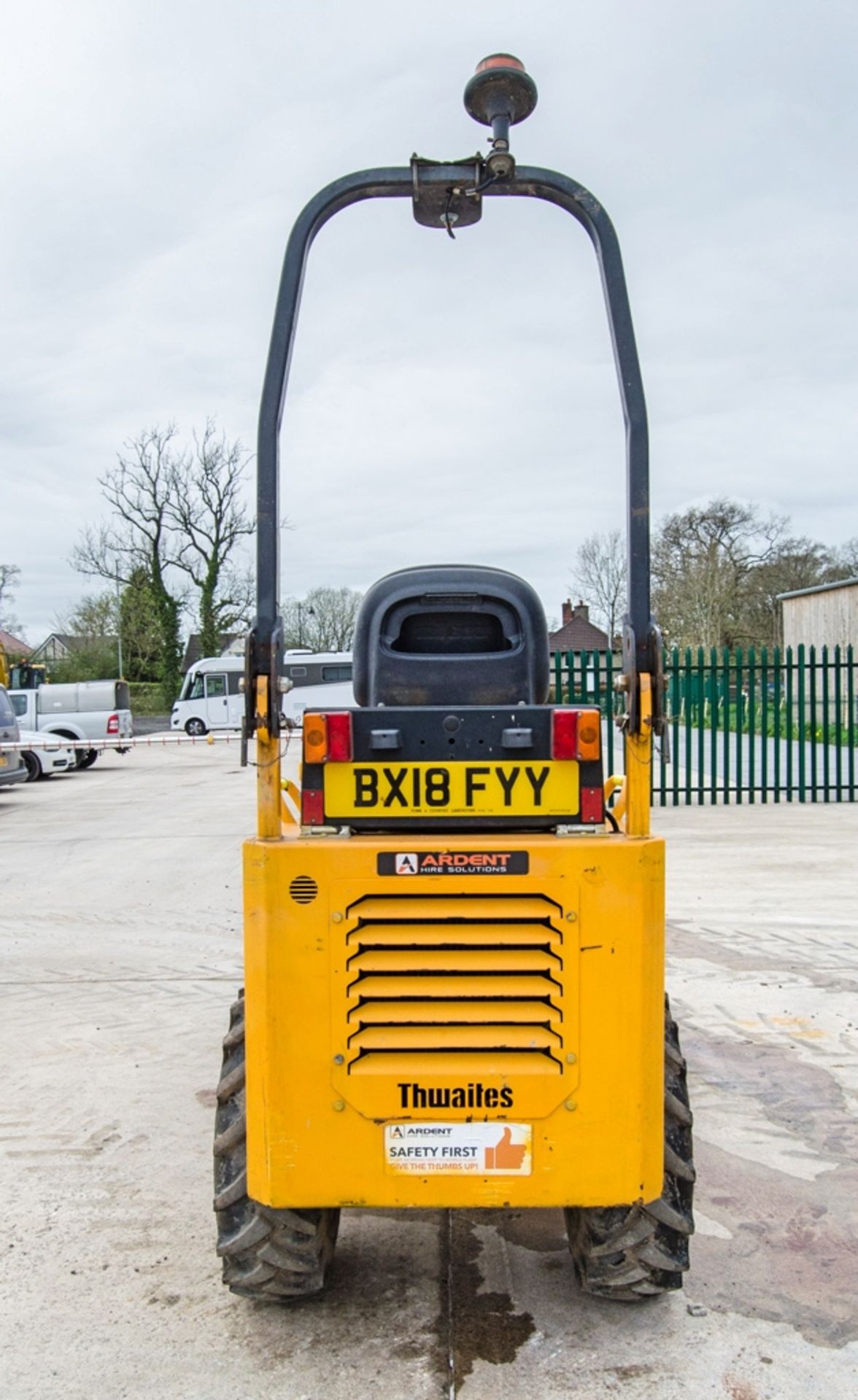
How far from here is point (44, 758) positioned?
22.0m

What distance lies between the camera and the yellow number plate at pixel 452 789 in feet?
10.1

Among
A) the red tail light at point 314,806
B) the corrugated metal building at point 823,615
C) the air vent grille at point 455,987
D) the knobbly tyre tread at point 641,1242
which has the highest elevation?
the corrugated metal building at point 823,615

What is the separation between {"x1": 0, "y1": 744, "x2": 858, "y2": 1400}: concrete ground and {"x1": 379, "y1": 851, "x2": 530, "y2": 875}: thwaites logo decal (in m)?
1.31

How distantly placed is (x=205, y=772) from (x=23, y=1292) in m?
19.6

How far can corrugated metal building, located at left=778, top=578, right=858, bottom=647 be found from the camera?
27641mm

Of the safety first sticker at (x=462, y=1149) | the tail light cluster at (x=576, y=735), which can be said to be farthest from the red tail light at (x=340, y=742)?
the safety first sticker at (x=462, y=1149)

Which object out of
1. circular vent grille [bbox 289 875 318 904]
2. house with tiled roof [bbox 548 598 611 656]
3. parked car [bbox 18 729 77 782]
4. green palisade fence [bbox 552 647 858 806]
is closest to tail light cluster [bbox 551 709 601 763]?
circular vent grille [bbox 289 875 318 904]

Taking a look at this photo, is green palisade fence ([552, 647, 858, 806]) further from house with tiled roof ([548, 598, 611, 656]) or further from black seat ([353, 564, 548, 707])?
black seat ([353, 564, 548, 707])

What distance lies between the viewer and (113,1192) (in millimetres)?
4117

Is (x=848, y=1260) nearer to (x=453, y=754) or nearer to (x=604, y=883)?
(x=604, y=883)

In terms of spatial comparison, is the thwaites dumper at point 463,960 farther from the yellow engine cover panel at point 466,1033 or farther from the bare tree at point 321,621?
the bare tree at point 321,621

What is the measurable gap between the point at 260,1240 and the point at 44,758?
2006 centimetres

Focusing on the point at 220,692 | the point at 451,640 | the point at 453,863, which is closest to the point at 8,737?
the point at 451,640

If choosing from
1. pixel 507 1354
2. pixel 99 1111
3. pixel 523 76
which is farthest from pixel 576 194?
pixel 99 1111
